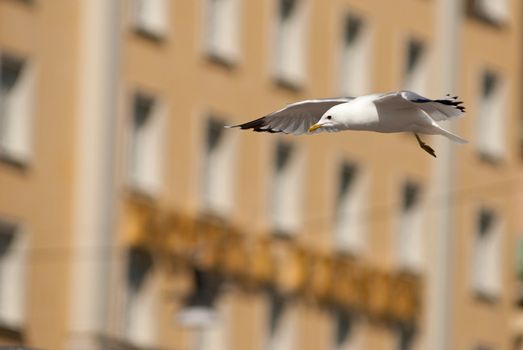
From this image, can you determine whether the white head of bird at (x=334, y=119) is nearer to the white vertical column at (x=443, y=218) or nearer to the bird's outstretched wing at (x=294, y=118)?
the bird's outstretched wing at (x=294, y=118)

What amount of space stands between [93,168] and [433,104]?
40.2 m

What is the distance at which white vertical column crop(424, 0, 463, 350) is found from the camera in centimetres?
7006

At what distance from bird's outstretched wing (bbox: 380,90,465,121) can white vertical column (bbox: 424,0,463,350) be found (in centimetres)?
5402

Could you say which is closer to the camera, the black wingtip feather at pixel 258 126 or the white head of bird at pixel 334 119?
the white head of bird at pixel 334 119

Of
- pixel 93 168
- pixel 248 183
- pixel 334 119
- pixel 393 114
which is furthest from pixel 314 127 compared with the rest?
pixel 248 183

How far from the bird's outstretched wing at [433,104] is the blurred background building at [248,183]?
93.0ft

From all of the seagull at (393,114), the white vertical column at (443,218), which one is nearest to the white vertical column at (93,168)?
the white vertical column at (443,218)

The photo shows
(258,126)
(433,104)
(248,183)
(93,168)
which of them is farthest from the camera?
(248,183)

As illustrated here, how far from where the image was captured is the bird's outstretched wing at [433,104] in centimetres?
1529

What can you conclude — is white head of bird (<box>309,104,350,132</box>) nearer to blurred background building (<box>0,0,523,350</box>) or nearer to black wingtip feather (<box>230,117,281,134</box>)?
black wingtip feather (<box>230,117,281,134</box>)

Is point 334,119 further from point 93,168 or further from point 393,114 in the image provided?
point 93,168

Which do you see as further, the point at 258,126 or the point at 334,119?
the point at 258,126

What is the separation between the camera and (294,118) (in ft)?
55.3

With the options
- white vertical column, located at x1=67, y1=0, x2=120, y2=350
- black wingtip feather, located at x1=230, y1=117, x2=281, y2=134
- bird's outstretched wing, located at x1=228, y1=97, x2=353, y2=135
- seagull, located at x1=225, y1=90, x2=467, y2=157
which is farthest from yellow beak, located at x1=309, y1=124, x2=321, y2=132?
white vertical column, located at x1=67, y1=0, x2=120, y2=350
